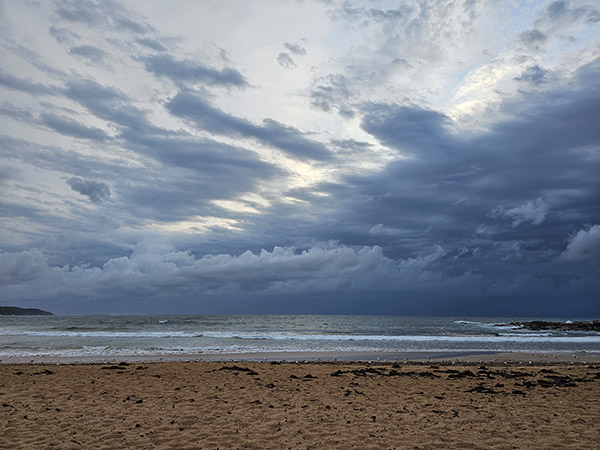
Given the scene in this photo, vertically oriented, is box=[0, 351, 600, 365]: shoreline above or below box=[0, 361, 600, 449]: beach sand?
below

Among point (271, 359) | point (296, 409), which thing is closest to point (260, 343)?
point (271, 359)

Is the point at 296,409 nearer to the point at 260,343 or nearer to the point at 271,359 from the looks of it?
the point at 271,359

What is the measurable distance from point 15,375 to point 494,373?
1858cm

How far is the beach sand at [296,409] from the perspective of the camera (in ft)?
26.0

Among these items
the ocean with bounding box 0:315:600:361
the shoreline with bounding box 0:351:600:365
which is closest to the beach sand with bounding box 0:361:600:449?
the shoreline with bounding box 0:351:600:365

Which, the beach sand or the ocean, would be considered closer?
the beach sand

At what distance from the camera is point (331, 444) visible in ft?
25.2

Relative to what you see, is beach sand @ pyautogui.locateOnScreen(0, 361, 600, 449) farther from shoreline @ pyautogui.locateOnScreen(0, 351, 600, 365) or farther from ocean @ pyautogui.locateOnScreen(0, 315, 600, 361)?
ocean @ pyautogui.locateOnScreen(0, 315, 600, 361)

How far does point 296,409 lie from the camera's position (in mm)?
10492

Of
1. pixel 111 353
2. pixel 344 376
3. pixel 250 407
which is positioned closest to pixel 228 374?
pixel 344 376

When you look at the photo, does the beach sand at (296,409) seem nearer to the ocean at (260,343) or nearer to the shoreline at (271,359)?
the shoreline at (271,359)

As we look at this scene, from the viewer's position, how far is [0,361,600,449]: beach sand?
793 cm

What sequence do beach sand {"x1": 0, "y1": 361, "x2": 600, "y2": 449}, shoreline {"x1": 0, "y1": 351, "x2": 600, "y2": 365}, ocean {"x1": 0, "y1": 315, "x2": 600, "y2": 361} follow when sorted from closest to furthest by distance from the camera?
beach sand {"x1": 0, "y1": 361, "x2": 600, "y2": 449}, shoreline {"x1": 0, "y1": 351, "x2": 600, "y2": 365}, ocean {"x1": 0, "y1": 315, "x2": 600, "y2": 361}

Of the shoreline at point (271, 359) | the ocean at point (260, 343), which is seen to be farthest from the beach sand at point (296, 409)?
the ocean at point (260, 343)
